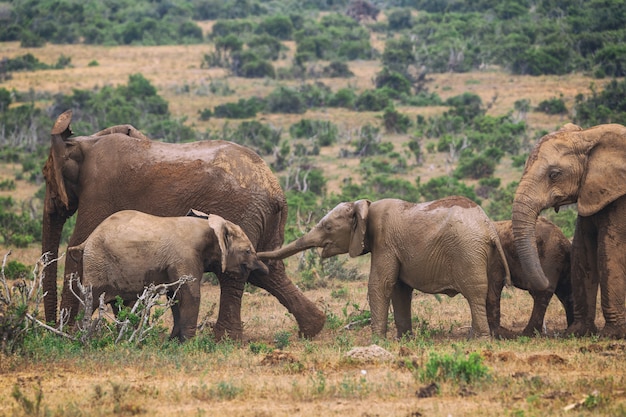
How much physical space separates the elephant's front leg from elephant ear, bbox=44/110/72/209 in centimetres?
348

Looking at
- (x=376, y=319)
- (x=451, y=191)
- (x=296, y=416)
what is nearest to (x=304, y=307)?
(x=376, y=319)

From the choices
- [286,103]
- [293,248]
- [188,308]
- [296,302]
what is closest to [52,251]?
[188,308]

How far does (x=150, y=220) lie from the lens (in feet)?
33.7

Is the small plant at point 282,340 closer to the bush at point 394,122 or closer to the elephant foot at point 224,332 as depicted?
the elephant foot at point 224,332

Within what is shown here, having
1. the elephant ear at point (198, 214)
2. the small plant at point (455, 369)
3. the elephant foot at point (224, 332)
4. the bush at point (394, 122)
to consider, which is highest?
the elephant ear at point (198, 214)

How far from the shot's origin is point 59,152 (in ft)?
37.1

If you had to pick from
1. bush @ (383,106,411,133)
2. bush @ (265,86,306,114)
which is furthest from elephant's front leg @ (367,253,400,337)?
bush @ (265,86,306,114)

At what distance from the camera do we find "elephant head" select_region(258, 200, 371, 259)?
10.8 m

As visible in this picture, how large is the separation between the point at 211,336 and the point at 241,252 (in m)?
0.94

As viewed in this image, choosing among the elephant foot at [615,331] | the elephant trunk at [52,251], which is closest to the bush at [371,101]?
the elephant trunk at [52,251]

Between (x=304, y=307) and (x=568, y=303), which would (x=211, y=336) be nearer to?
(x=304, y=307)

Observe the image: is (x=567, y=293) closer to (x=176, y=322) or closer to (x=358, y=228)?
(x=358, y=228)

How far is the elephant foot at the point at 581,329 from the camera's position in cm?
1082

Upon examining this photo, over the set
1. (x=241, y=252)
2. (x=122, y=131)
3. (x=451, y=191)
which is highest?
(x=122, y=131)
